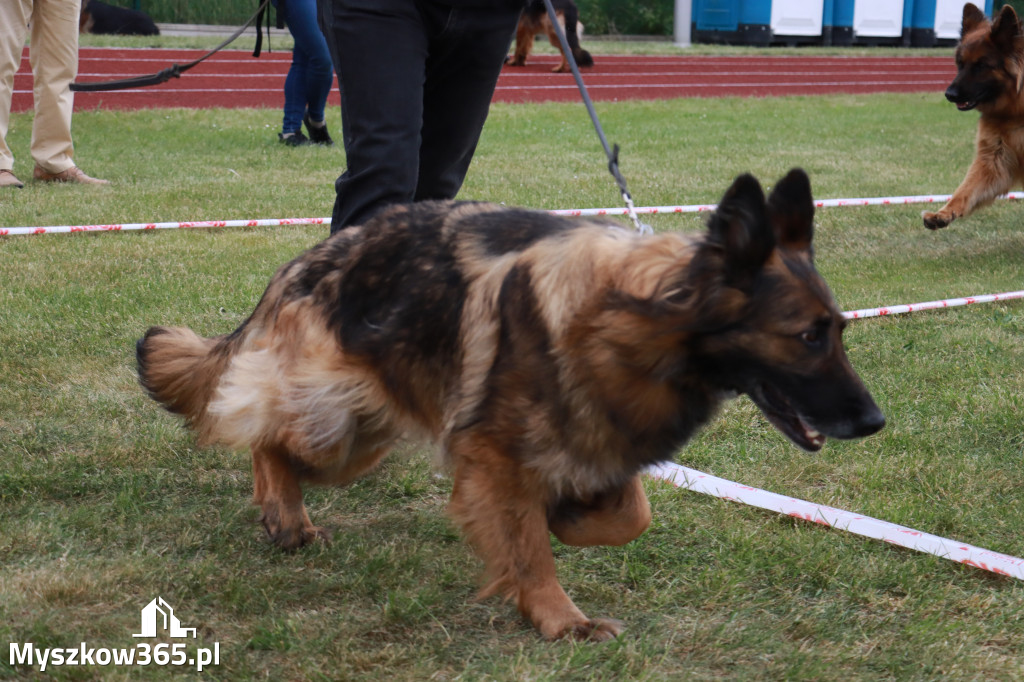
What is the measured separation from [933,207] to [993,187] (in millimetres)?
1693

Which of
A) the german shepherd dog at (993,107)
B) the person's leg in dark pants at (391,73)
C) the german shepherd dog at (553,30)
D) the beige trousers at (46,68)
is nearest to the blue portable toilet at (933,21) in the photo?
the german shepherd dog at (553,30)

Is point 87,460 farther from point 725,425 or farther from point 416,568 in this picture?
point 725,425

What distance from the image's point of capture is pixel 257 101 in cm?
1556

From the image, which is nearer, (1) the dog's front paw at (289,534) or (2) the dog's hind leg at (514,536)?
(2) the dog's hind leg at (514,536)

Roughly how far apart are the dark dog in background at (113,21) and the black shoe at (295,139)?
1098cm

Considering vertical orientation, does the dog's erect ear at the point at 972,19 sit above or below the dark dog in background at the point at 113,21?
below

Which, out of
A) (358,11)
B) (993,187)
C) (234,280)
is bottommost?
Answer: (234,280)

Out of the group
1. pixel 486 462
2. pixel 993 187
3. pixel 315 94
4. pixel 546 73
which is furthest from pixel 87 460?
pixel 546 73

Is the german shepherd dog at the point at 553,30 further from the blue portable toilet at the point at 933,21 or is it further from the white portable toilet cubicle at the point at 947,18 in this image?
the white portable toilet cubicle at the point at 947,18

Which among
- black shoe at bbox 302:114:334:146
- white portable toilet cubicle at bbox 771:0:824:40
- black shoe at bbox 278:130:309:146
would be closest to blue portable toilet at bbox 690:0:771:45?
white portable toilet cubicle at bbox 771:0:824:40

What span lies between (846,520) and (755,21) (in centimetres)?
2710

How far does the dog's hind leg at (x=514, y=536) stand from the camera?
2.79m

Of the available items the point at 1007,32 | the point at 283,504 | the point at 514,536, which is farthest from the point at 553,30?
the point at 514,536

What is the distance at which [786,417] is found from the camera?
2.66 m
